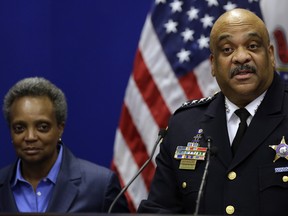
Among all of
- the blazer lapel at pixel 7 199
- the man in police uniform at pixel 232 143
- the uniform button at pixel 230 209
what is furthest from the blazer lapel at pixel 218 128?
the blazer lapel at pixel 7 199

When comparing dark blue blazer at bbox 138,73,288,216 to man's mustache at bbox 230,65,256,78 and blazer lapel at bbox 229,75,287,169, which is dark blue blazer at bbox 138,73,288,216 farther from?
man's mustache at bbox 230,65,256,78

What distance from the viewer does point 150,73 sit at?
11.5 ft

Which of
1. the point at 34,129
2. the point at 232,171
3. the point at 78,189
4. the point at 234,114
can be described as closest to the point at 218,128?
the point at 234,114

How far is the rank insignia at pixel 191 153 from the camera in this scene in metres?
2.36

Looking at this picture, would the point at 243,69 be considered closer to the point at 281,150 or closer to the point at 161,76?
the point at 281,150

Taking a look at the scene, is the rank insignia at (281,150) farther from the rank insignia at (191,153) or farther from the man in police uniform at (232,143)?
the rank insignia at (191,153)

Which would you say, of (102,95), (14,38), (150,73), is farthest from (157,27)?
(14,38)

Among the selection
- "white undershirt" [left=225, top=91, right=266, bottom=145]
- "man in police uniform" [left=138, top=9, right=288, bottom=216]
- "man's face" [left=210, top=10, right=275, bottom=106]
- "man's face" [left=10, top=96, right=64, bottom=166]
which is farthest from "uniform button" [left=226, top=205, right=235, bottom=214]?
"man's face" [left=10, top=96, right=64, bottom=166]

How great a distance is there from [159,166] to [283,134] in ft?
1.55

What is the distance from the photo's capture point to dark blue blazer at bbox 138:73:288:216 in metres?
2.26

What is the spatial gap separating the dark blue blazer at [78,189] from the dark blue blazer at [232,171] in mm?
562

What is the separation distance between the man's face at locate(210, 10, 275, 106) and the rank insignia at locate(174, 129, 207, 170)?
202mm

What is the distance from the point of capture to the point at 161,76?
3.48 meters

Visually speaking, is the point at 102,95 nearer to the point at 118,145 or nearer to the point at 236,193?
the point at 118,145
